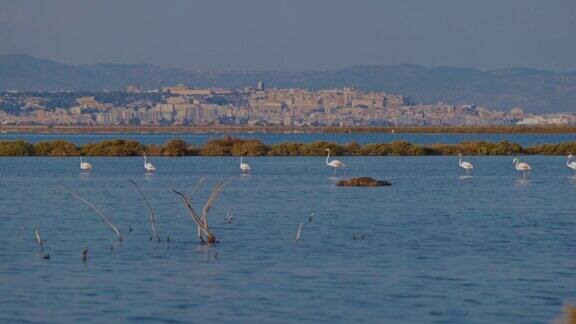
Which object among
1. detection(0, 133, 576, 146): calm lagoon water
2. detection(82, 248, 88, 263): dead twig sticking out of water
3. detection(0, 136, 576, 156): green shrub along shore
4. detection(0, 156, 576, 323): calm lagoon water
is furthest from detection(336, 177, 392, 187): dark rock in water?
detection(0, 133, 576, 146): calm lagoon water

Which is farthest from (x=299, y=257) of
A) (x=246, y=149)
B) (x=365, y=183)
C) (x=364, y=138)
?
(x=364, y=138)

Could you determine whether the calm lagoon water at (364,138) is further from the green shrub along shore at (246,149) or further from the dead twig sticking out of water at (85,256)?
the dead twig sticking out of water at (85,256)

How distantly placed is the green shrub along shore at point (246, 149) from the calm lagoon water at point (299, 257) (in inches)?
1116

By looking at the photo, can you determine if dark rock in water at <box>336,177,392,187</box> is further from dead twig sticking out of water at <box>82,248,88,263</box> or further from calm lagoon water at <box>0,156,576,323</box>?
dead twig sticking out of water at <box>82,248,88,263</box>

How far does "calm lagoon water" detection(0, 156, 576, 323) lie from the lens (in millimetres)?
16891

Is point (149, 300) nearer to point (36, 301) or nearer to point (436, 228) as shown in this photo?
point (36, 301)

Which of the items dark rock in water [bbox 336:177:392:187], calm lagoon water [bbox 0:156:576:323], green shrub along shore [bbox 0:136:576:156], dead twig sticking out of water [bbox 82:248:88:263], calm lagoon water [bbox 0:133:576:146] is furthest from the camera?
calm lagoon water [bbox 0:133:576:146]

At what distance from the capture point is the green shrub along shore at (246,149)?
2758 inches

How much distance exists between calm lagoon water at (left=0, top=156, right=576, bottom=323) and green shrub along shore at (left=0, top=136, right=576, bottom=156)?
2834 centimetres

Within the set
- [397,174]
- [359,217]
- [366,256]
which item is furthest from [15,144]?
[366,256]

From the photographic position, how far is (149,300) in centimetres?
1752

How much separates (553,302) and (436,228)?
33.9 feet

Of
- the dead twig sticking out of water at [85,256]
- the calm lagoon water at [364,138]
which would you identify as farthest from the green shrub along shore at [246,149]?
the dead twig sticking out of water at [85,256]

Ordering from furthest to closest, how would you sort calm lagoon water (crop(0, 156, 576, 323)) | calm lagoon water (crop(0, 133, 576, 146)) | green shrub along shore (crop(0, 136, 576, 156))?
calm lagoon water (crop(0, 133, 576, 146))
green shrub along shore (crop(0, 136, 576, 156))
calm lagoon water (crop(0, 156, 576, 323))
